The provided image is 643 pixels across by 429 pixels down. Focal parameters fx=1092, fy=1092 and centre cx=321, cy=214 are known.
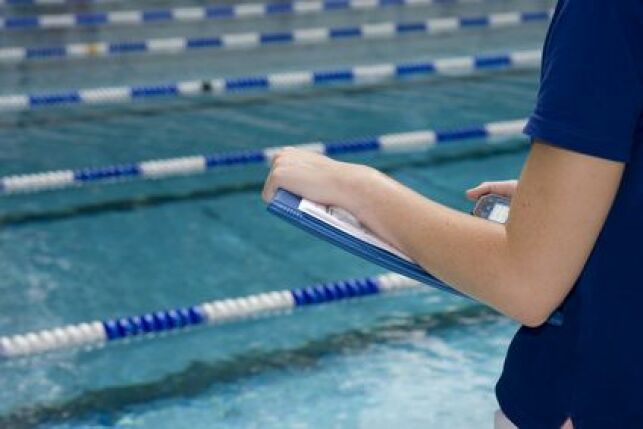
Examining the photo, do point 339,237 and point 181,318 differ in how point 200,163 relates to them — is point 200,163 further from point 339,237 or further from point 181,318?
point 339,237

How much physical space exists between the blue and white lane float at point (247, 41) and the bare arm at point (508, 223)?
4.76 m

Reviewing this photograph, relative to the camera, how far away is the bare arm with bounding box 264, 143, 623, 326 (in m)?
0.73

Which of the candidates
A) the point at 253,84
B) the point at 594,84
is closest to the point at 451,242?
the point at 594,84

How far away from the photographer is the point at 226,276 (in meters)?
2.93

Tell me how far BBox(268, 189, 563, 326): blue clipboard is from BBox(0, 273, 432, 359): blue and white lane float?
4.79ft

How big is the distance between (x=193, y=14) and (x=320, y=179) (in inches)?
240

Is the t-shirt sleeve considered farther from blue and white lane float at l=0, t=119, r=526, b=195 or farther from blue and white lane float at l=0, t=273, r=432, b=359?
blue and white lane float at l=0, t=119, r=526, b=195

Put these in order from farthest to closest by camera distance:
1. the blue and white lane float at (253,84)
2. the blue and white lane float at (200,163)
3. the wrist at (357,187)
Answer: the blue and white lane float at (253,84)
the blue and white lane float at (200,163)
the wrist at (357,187)

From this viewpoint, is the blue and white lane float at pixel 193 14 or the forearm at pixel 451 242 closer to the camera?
the forearm at pixel 451 242

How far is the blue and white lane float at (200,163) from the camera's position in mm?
3441

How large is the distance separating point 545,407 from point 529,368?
34 millimetres

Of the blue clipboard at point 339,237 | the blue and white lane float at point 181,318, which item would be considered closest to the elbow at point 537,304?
the blue clipboard at point 339,237

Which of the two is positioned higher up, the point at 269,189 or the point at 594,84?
the point at 594,84

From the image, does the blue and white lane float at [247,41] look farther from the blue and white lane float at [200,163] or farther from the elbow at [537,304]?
the elbow at [537,304]
